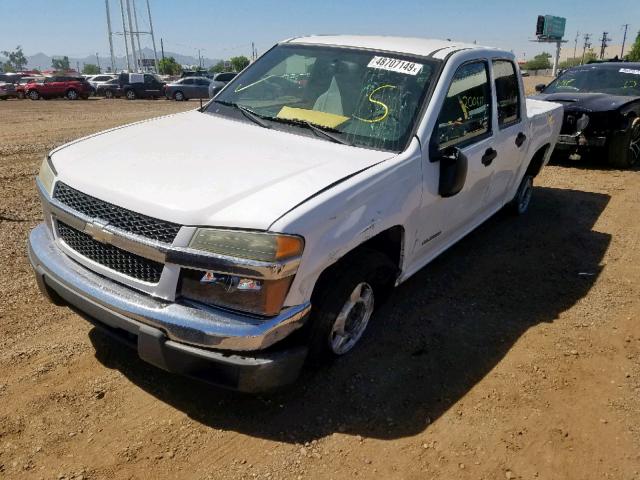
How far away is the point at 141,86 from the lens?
2828 centimetres

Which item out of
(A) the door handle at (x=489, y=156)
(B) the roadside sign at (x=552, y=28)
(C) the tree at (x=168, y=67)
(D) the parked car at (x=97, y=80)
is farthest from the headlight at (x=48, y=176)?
(C) the tree at (x=168, y=67)

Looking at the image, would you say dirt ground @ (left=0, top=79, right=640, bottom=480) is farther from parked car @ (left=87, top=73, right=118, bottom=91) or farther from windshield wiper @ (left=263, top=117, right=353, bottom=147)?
parked car @ (left=87, top=73, right=118, bottom=91)

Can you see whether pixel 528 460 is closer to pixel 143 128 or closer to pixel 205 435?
pixel 205 435

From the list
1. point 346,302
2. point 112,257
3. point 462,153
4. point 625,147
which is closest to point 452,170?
point 462,153

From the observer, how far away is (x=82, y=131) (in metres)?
12.2

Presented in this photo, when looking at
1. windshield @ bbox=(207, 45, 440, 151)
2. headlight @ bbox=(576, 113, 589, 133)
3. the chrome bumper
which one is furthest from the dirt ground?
headlight @ bbox=(576, 113, 589, 133)

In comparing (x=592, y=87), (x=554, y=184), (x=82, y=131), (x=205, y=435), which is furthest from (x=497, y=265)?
(x=82, y=131)

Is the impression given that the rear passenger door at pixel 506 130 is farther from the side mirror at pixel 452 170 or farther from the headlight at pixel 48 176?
the headlight at pixel 48 176

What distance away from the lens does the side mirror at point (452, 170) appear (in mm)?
3225

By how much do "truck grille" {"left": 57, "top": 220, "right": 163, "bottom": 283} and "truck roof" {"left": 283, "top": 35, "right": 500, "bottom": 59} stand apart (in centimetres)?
229

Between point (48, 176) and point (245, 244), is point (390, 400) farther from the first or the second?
point (48, 176)

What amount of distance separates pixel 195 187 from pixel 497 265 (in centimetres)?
317

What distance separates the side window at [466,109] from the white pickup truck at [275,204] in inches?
0.7

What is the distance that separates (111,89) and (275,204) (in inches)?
1195
